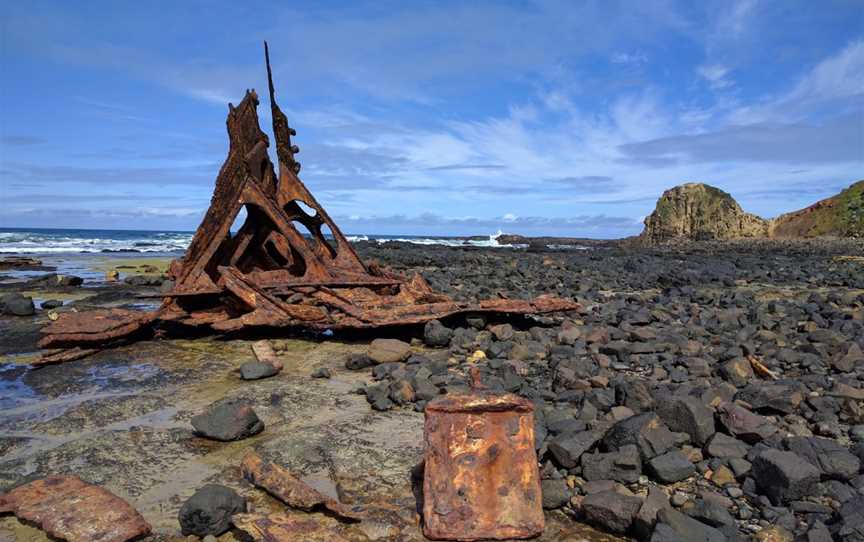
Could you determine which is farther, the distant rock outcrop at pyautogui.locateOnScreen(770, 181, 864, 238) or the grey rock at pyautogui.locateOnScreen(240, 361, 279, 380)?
the distant rock outcrop at pyautogui.locateOnScreen(770, 181, 864, 238)

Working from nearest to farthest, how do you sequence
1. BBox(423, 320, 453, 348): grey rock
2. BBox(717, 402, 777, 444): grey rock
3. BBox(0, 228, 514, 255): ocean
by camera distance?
BBox(717, 402, 777, 444): grey rock
BBox(423, 320, 453, 348): grey rock
BBox(0, 228, 514, 255): ocean

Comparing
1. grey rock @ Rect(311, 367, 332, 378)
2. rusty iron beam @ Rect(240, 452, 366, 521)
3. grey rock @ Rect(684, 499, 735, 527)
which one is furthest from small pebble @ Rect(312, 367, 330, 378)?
grey rock @ Rect(684, 499, 735, 527)

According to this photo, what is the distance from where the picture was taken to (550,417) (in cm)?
375

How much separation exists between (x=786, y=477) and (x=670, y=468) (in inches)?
20.9

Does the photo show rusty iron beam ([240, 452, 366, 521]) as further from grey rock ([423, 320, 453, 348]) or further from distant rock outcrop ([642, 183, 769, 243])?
distant rock outcrop ([642, 183, 769, 243])

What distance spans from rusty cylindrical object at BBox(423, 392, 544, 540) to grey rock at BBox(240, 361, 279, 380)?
3.05 meters

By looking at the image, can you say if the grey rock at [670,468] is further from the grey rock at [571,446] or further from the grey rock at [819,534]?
the grey rock at [819,534]

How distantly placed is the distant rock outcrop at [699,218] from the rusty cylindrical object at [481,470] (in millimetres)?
49905

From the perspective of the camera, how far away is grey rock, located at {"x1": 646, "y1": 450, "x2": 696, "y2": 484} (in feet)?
9.73

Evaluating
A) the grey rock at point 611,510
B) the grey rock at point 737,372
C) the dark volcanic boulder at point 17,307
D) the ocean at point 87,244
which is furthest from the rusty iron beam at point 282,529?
the ocean at point 87,244

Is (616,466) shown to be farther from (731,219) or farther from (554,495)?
(731,219)

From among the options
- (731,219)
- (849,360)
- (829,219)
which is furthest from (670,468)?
(731,219)

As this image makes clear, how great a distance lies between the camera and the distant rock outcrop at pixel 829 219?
131ft

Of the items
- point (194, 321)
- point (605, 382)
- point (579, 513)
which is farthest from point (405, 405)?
point (194, 321)
